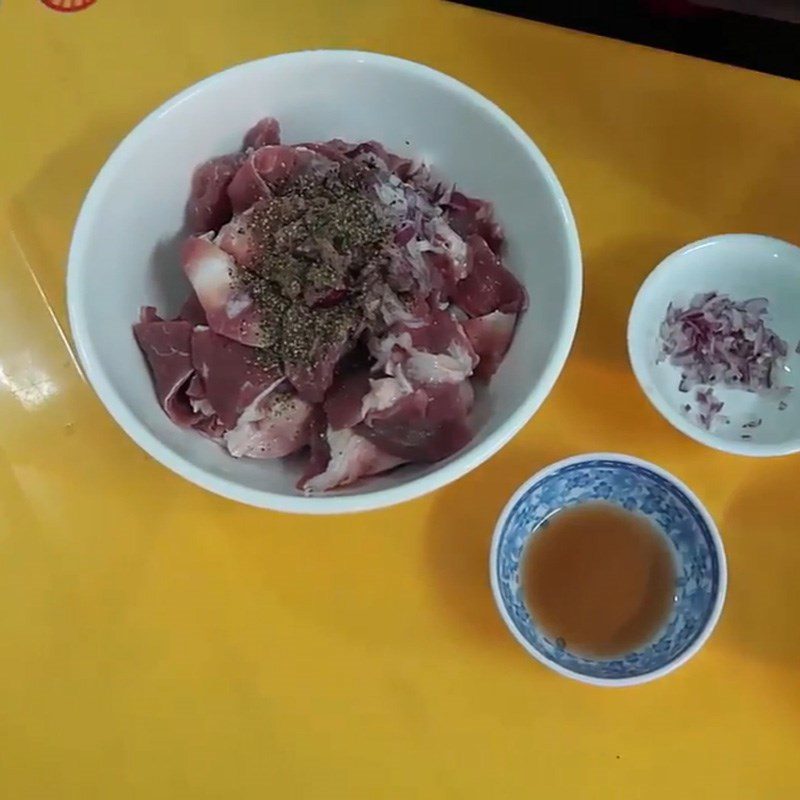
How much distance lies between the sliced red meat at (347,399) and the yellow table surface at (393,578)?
8.8 inches

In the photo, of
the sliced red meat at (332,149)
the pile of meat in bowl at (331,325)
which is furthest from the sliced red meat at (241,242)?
the sliced red meat at (332,149)

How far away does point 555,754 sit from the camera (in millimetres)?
1171

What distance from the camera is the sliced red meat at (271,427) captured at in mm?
1103

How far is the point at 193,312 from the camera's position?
1.16 m

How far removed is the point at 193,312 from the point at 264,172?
184 millimetres

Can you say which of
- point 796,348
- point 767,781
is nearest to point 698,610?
point 767,781

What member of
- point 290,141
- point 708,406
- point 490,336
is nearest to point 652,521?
point 708,406

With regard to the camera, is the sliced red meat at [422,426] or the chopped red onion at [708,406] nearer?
the sliced red meat at [422,426]

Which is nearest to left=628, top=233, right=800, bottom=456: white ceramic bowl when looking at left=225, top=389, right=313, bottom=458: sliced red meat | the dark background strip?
the dark background strip

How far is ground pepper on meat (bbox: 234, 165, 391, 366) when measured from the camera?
3.53 feet

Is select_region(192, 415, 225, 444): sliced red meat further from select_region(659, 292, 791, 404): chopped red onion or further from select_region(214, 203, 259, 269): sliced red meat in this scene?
select_region(659, 292, 791, 404): chopped red onion

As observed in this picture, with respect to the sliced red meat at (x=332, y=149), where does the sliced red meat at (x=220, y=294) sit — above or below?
below

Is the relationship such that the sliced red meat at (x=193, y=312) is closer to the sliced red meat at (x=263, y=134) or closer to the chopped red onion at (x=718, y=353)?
the sliced red meat at (x=263, y=134)

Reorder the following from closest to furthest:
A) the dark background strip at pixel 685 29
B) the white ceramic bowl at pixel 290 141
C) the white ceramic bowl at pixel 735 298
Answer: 1. the white ceramic bowl at pixel 290 141
2. the white ceramic bowl at pixel 735 298
3. the dark background strip at pixel 685 29
